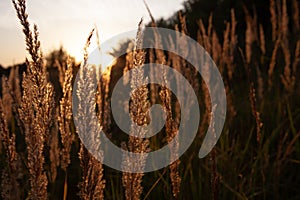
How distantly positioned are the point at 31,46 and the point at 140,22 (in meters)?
0.27

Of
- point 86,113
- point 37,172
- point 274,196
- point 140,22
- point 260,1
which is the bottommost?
point 274,196

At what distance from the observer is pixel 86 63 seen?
39.2 inches

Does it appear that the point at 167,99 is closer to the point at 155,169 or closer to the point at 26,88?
the point at 26,88

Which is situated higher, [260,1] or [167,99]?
[260,1]

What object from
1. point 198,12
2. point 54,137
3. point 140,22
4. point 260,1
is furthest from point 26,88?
point 198,12

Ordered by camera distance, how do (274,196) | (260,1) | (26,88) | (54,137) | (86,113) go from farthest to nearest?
(260,1)
(274,196)
(54,137)
(26,88)
(86,113)

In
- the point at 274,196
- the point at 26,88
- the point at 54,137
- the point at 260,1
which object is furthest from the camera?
the point at 260,1

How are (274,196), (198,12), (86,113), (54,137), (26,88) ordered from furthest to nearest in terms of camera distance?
(198,12) → (274,196) → (54,137) → (26,88) → (86,113)

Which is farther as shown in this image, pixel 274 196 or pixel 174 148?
pixel 274 196

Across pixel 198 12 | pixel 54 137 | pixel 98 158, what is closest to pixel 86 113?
pixel 98 158

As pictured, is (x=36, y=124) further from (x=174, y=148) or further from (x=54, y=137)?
(x=54, y=137)

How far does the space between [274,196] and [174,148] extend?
1.22 metres

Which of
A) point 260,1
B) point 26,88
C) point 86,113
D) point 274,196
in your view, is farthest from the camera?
point 260,1

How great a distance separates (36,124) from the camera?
→ 1035 mm
